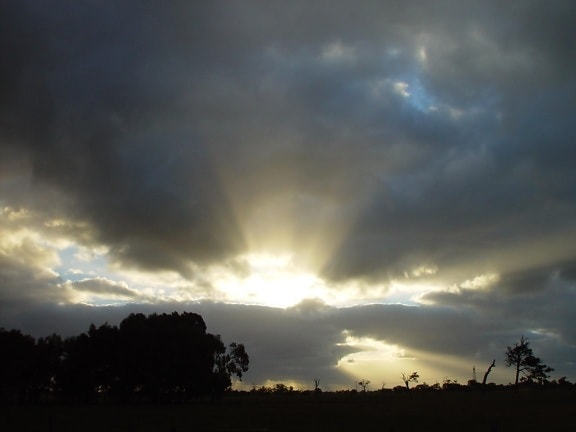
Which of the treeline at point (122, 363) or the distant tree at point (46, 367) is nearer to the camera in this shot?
the treeline at point (122, 363)

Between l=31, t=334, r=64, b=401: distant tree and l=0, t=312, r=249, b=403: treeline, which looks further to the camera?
l=31, t=334, r=64, b=401: distant tree

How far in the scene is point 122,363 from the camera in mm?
109250

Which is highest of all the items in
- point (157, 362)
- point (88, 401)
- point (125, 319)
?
point (125, 319)

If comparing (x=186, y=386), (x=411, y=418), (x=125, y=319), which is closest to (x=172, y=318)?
(x=125, y=319)

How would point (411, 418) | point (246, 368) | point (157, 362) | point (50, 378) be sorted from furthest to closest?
point (246, 368)
point (50, 378)
point (157, 362)
point (411, 418)

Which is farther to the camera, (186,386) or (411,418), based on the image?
(186,386)

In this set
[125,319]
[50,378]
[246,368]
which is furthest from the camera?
[246,368]

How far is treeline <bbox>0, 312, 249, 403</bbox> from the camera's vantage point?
10500 cm

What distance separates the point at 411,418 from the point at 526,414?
1245 cm

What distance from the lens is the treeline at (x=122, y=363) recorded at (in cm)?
10500

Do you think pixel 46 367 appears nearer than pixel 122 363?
No

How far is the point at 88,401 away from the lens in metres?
118

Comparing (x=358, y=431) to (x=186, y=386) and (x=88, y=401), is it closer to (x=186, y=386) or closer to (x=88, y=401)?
(x=186, y=386)

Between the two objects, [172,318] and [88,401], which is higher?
[172,318]
